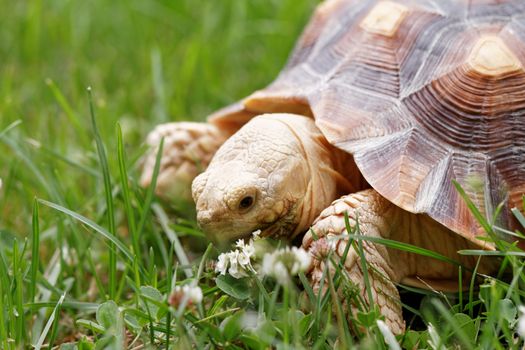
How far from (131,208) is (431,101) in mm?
1092

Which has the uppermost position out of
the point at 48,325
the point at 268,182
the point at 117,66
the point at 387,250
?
the point at 268,182

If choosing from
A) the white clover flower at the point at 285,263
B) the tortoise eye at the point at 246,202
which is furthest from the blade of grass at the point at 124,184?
the white clover flower at the point at 285,263

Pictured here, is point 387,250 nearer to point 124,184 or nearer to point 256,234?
point 256,234

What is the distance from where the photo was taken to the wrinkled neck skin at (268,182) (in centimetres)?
229

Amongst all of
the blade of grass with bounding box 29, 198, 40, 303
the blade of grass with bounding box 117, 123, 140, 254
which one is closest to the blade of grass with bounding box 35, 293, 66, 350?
the blade of grass with bounding box 29, 198, 40, 303

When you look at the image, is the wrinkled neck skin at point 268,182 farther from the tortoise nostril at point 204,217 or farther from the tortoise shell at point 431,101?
the tortoise shell at point 431,101

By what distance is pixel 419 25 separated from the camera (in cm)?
281

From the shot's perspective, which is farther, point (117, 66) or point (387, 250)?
point (117, 66)

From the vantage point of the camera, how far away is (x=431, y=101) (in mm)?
2596

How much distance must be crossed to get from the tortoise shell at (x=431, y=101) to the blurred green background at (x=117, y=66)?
111cm

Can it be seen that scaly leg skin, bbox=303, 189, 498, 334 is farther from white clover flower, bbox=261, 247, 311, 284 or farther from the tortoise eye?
white clover flower, bbox=261, 247, 311, 284

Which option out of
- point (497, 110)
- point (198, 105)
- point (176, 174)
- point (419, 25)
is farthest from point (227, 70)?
point (497, 110)

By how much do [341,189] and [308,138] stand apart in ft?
0.74

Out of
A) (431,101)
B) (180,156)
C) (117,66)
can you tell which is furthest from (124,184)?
(117,66)
